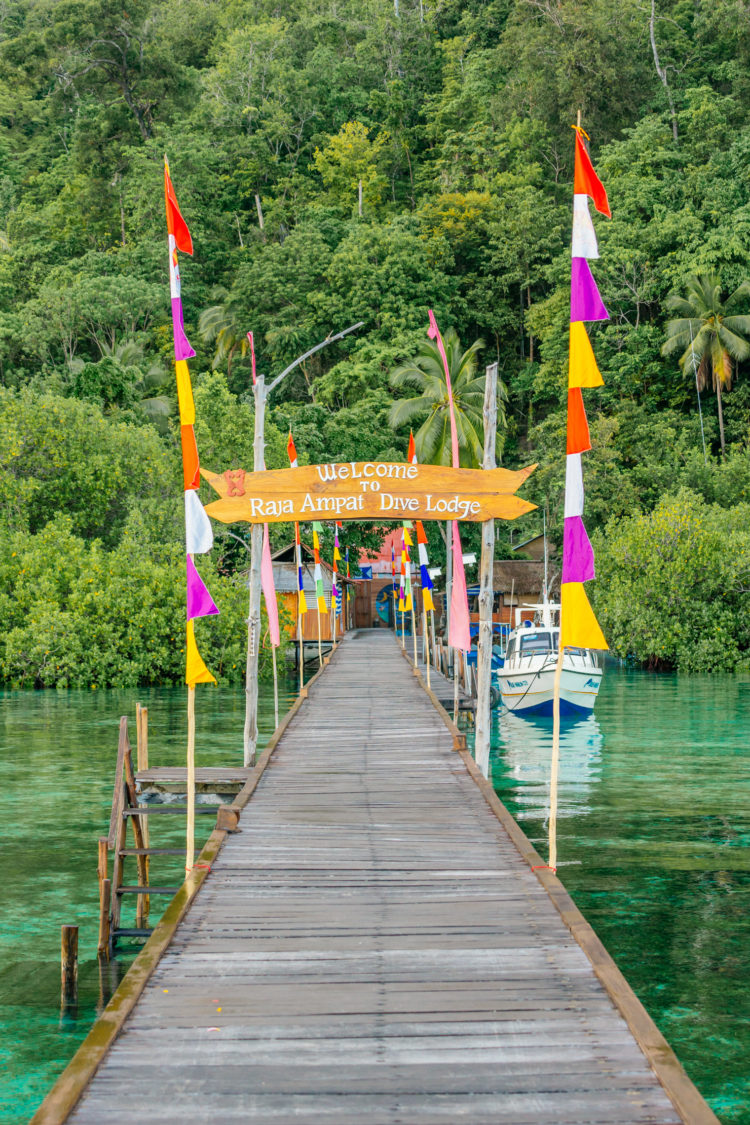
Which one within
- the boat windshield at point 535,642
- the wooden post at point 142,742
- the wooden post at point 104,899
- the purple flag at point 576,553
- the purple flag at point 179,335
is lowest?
the wooden post at point 104,899

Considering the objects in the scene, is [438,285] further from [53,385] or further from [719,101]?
[53,385]

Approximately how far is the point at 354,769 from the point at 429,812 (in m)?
2.64

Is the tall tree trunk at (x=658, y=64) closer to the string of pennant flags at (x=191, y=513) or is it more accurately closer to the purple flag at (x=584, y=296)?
the purple flag at (x=584, y=296)

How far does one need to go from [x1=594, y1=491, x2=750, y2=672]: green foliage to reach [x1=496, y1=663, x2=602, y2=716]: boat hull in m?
12.2

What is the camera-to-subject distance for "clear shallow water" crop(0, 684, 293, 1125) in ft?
30.2

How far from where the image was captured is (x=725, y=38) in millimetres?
62844

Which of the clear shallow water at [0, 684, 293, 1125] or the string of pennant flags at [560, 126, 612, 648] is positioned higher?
the string of pennant flags at [560, 126, 612, 648]

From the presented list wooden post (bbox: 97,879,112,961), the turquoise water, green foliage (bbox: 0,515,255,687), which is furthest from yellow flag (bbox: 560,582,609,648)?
green foliage (bbox: 0,515,255,687)

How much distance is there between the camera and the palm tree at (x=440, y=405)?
4931 centimetres

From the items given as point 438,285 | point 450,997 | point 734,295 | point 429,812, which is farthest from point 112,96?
point 450,997

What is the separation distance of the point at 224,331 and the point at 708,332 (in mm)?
23674

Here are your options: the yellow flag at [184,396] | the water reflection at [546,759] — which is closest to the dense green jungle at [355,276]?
the water reflection at [546,759]

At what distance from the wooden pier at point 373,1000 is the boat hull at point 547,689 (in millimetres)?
19891

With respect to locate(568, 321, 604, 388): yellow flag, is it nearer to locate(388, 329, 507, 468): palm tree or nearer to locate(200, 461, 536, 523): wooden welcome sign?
locate(200, 461, 536, 523): wooden welcome sign
